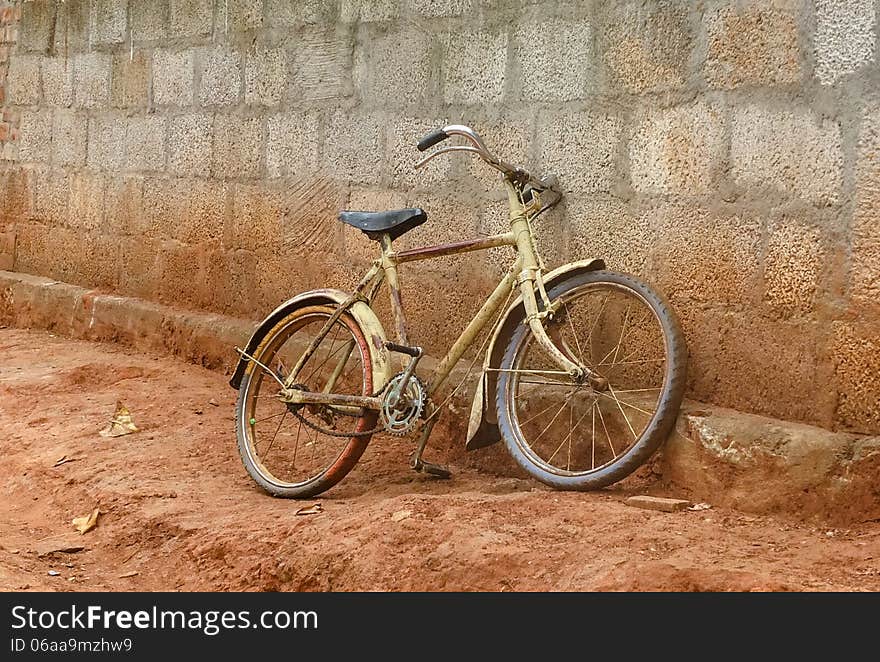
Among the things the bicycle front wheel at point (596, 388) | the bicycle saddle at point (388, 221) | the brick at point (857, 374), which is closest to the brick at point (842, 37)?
the brick at point (857, 374)

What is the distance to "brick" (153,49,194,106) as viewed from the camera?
6203 millimetres

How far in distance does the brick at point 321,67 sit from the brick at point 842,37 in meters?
2.30

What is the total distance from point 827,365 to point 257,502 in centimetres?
203

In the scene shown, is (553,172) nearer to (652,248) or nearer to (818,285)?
(652,248)

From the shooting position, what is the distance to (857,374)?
349 cm

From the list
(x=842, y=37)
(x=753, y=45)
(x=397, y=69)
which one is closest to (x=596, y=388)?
(x=753, y=45)

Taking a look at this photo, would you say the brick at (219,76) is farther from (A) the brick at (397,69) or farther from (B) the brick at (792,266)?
(B) the brick at (792,266)

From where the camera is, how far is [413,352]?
415 centimetres

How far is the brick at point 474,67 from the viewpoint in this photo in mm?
4539

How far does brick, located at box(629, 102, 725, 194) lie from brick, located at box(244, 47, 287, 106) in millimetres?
2153

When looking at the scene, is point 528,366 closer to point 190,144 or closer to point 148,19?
point 190,144

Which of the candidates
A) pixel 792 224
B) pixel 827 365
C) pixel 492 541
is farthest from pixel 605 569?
pixel 792 224

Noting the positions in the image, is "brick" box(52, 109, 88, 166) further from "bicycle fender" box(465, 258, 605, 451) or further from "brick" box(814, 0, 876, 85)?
"brick" box(814, 0, 876, 85)

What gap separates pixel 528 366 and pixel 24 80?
4617 millimetres
